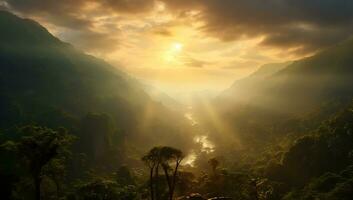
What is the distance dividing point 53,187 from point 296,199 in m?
80.0

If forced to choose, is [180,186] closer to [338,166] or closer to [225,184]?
[225,184]

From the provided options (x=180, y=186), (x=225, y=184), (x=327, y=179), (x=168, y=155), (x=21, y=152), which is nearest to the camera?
(x=21, y=152)

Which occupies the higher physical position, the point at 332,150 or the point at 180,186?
the point at 332,150

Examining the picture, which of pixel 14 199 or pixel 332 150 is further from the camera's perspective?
pixel 332 150

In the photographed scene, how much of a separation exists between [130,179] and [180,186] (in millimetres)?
74036

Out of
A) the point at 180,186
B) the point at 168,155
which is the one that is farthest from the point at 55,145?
the point at 180,186

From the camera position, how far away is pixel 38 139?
201 feet

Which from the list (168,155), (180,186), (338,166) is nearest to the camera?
(168,155)

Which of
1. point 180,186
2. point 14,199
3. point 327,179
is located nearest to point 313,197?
point 327,179

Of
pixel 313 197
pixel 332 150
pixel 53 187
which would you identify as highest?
pixel 332 150

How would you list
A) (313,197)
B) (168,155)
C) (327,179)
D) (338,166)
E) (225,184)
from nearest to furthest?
(168,155), (225,184), (313,197), (327,179), (338,166)

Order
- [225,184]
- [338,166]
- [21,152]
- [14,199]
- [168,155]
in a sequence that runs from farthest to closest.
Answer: [338,166] < [225,184] < [14,199] < [168,155] < [21,152]

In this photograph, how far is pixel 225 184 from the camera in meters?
132

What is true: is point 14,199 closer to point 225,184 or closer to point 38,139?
point 38,139
